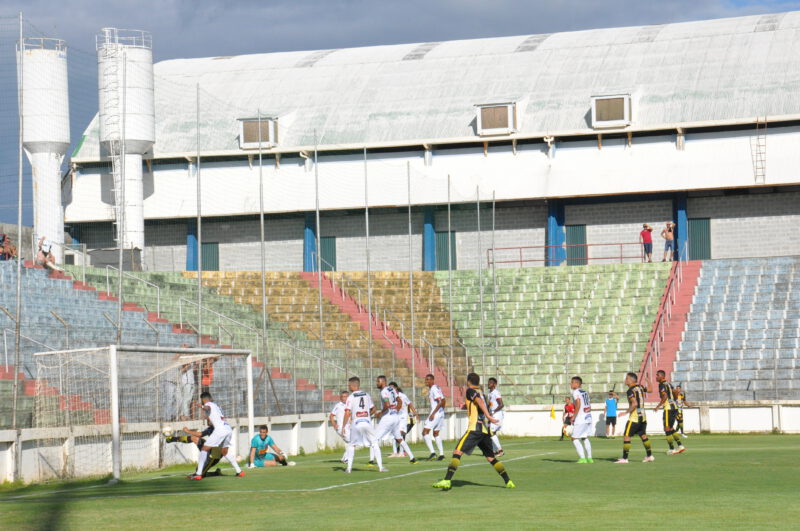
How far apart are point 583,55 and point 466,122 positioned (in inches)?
246

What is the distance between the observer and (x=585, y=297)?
47.8m

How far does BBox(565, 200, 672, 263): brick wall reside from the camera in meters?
52.6

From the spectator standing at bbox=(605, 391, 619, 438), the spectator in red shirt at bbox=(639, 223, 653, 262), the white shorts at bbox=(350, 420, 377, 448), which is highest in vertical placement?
the spectator in red shirt at bbox=(639, 223, 653, 262)

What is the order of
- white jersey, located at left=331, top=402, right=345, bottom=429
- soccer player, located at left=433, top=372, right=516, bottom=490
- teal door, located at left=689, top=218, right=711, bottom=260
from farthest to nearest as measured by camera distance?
1. teal door, located at left=689, top=218, right=711, bottom=260
2. white jersey, located at left=331, top=402, right=345, bottom=429
3. soccer player, located at left=433, top=372, right=516, bottom=490

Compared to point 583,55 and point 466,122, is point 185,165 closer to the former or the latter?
point 466,122

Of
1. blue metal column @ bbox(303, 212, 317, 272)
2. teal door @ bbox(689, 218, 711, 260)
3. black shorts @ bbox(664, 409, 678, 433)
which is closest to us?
black shorts @ bbox(664, 409, 678, 433)

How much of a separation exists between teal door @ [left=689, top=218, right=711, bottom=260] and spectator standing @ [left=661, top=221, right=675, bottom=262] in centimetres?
74

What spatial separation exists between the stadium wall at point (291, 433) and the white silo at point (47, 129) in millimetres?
14147

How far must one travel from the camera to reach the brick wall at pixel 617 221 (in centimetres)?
5259

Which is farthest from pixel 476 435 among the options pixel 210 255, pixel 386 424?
pixel 210 255

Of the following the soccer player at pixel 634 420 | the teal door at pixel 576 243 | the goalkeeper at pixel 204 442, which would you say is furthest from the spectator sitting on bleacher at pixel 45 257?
the teal door at pixel 576 243

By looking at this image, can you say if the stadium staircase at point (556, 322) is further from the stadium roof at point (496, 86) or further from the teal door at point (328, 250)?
the stadium roof at point (496, 86)

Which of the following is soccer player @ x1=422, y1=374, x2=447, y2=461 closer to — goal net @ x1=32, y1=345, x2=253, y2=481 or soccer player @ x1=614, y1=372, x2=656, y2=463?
goal net @ x1=32, y1=345, x2=253, y2=481

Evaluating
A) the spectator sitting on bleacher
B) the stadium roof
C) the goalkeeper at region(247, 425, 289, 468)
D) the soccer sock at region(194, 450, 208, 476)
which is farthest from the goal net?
the stadium roof
